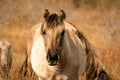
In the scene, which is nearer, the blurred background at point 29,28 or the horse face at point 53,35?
the horse face at point 53,35

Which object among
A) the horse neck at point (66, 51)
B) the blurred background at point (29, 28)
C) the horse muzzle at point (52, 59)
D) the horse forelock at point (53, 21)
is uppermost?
the blurred background at point (29, 28)

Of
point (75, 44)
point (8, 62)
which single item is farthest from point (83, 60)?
point (8, 62)

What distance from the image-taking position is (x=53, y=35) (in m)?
7.56

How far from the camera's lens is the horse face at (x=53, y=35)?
7434 mm

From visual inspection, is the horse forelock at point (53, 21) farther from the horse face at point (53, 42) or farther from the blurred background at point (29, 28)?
the blurred background at point (29, 28)

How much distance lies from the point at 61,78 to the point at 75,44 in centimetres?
71

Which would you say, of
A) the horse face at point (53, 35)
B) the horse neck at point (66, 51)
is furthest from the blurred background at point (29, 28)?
the horse face at point (53, 35)

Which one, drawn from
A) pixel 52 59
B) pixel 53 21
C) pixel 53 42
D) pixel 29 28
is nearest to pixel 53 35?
pixel 53 42

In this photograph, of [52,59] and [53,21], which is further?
[53,21]

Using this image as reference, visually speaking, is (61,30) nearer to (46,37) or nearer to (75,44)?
(46,37)

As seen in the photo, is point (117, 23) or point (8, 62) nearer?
point (8, 62)

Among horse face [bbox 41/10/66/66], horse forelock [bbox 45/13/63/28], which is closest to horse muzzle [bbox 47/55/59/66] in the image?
horse face [bbox 41/10/66/66]

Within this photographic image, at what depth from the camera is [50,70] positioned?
841 cm

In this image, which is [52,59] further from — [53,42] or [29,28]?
[29,28]
